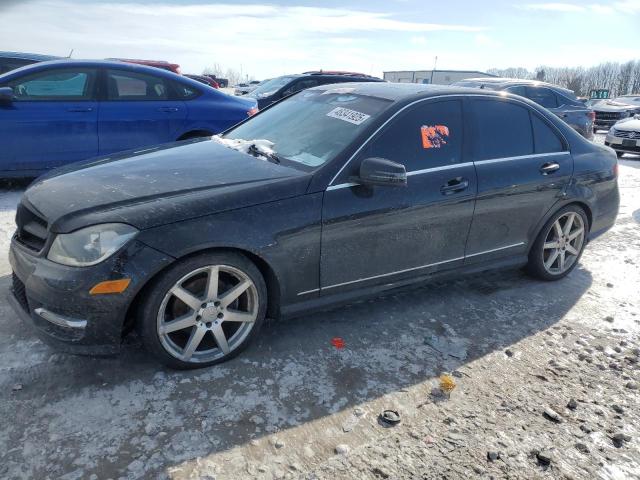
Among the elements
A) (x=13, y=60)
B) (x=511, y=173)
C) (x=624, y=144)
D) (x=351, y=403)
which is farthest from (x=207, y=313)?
(x=624, y=144)

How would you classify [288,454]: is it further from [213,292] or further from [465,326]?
[465,326]

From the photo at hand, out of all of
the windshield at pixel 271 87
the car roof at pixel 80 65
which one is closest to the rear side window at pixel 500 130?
the car roof at pixel 80 65

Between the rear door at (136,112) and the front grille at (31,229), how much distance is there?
3.43 metres

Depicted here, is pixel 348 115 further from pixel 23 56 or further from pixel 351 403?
pixel 23 56

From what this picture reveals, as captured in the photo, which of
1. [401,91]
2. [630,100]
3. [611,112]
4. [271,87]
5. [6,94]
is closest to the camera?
[401,91]

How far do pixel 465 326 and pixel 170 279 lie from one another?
83.1 inches

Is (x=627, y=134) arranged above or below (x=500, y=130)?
below

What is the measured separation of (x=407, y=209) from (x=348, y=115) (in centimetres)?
79

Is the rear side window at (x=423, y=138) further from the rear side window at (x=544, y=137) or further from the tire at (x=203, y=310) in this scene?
the tire at (x=203, y=310)

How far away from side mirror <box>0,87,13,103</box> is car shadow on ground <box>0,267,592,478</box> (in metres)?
2.80

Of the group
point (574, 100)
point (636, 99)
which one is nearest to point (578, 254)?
point (574, 100)

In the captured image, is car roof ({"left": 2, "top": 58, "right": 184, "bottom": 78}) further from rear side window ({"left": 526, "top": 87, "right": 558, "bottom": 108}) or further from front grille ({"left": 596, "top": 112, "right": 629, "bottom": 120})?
front grille ({"left": 596, "top": 112, "right": 629, "bottom": 120})

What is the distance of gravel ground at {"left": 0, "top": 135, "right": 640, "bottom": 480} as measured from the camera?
227 cm

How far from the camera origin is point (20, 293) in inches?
111
